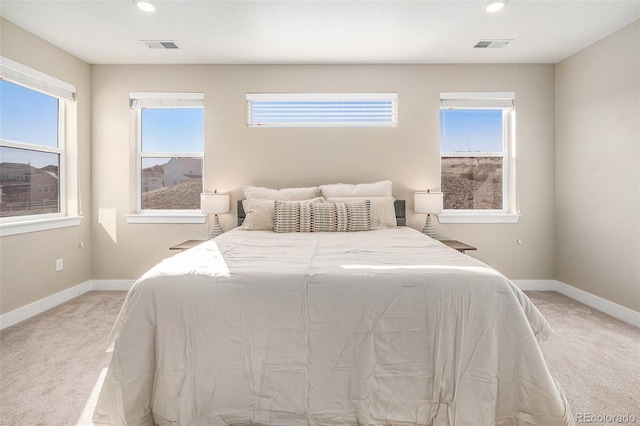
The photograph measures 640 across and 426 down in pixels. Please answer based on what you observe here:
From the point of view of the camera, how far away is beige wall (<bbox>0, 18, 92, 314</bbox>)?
282cm

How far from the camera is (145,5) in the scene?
2.55 metres

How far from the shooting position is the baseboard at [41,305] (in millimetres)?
2779

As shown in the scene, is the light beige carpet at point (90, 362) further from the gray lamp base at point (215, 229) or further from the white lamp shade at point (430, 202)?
the white lamp shade at point (430, 202)

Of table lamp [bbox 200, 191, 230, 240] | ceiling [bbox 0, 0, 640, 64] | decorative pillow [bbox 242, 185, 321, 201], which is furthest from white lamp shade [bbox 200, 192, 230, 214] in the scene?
ceiling [bbox 0, 0, 640, 64]

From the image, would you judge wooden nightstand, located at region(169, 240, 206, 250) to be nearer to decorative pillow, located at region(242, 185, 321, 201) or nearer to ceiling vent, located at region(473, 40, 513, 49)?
decorative pillow, located at region(242, 185, 321, 201)

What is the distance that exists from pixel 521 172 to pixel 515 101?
31.8 inches

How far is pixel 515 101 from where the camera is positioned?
3.79m

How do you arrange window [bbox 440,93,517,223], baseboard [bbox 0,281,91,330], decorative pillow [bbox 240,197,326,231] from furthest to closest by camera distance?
1. window [bbox 440,93,517,223]
2. decorative pillow [bbox 240,197,326,231]
3. baseboard [bbox 0,281,91,330]

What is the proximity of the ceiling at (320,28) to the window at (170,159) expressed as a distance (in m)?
0.62

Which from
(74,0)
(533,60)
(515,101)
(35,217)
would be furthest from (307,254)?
(533,60)

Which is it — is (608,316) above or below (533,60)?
below

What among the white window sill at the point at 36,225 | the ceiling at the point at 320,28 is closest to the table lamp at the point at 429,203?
the ceiling at the point at 320,28

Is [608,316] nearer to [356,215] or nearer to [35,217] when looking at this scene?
[356,215]

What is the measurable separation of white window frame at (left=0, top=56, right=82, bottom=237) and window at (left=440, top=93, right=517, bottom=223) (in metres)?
4.07
